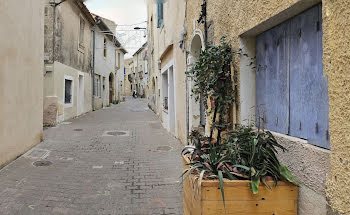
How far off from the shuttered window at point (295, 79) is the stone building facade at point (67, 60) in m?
9.10

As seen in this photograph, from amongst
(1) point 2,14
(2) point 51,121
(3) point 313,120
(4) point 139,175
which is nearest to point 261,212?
(3) point 313,120

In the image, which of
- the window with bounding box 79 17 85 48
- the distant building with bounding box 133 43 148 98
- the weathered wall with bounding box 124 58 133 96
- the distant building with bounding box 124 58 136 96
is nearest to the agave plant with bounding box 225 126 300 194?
the window with bounding box 79 17 85 48

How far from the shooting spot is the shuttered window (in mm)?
2346

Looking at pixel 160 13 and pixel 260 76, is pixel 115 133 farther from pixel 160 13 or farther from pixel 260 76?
pixel 260 76

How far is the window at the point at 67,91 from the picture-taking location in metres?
12.8

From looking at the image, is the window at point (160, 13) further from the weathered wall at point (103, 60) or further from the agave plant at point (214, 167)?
the agave plant at point (214, 167)

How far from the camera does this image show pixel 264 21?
2.84m

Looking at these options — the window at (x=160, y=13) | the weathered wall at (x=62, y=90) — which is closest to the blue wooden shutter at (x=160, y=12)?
the window at (x=160, y=13)

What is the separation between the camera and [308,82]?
8.19 feet

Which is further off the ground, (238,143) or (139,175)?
(238,143)

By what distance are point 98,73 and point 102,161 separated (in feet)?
47.1

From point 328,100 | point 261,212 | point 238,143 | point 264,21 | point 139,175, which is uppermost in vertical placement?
point 264,21

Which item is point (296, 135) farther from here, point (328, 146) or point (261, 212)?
point (261, 212)

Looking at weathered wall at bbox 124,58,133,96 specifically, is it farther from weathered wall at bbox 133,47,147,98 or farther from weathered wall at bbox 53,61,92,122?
weathered wall at bbox 53,61,92,122
